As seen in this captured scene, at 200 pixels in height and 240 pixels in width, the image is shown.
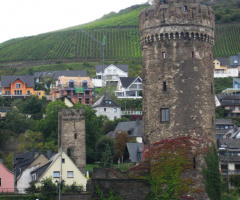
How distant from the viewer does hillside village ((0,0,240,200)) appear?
36438 millimetres

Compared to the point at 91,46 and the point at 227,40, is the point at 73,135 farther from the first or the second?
the point at 227,40

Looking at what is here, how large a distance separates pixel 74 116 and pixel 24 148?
509 inches

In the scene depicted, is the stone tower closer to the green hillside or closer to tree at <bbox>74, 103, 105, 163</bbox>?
tree at <bbox>74, 103, 105, 163</bbox>

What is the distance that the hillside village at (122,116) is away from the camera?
3644cm

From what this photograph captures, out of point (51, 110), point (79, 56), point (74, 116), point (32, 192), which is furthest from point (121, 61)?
point (32, 192)

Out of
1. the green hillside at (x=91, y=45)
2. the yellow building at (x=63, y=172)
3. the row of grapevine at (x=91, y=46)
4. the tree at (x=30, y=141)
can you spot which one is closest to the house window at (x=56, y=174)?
the yellow building at (x=63, y=172)

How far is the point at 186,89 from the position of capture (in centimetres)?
3653

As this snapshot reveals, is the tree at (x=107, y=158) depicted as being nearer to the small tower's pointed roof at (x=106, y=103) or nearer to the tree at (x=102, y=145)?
the tree at (x=102, y=145)

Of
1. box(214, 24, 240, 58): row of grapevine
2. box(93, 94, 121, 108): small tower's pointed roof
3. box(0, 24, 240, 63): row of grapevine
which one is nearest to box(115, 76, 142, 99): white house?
box(93, 94, 121, 108): small tower's pointed roof

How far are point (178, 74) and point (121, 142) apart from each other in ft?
134

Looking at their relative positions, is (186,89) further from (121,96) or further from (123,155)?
(121,96)

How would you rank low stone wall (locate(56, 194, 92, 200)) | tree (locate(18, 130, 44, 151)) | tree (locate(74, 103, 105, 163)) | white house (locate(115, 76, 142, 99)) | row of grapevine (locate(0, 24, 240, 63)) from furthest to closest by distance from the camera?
row of grapevine (locate(0, 24, 240, 63)) < white house (locate(115, 76, 142, 99)) < tree (locate(18, 130, 44, 151)) < tree (locate(74, 103, 105, 163)) < low stone wall (locate(56, 194, 92, 200))

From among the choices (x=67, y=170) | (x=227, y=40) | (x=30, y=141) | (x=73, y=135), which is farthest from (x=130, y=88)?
(x=67, y=170)

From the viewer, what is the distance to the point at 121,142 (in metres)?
76.8
